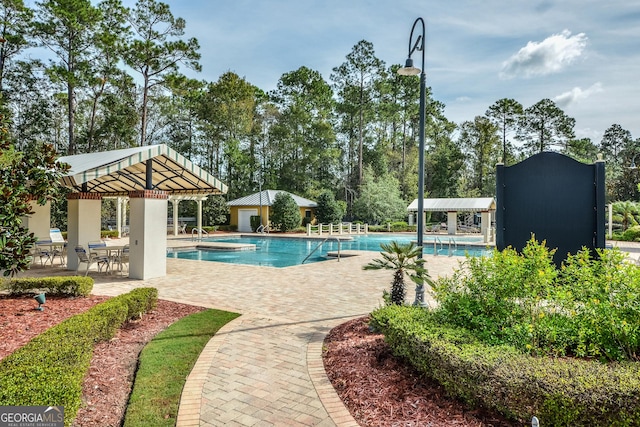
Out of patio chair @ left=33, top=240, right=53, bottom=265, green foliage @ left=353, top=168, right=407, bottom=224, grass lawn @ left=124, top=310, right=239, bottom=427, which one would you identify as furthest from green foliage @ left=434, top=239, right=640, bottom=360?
green foliage @ left=353, top=168, right=407, bottom=224

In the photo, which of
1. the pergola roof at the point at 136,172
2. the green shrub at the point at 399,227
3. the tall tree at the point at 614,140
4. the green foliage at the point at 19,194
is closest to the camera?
the green foliage at the point at 19,194

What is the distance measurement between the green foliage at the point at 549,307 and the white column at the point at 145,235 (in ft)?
26.9

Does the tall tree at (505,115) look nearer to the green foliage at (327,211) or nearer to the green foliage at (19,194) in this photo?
the green foliage at (327,211)

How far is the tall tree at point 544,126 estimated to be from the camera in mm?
42312

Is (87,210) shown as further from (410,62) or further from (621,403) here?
(621,403)

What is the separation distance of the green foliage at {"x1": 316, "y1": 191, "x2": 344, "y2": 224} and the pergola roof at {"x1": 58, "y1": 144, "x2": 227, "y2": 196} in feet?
64.8

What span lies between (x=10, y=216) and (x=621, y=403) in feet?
18.5

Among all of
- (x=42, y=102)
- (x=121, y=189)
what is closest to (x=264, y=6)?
(x=121, y=189)

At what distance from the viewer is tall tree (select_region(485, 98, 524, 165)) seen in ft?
138

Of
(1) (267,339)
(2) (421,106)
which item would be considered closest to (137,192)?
(1) (267,339)

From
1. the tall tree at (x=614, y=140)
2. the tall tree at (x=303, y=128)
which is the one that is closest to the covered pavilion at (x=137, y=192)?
the tall tree at (x=303, y=128)

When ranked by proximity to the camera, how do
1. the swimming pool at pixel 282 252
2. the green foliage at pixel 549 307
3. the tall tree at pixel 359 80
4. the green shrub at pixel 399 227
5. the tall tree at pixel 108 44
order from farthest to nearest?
the tall tree at pixel 359 80, the green shrub at pixel 399 227, the tall tree at pixel 108 44, the swimming pool at pixel 282 252, the green foliage at pixel 549 307

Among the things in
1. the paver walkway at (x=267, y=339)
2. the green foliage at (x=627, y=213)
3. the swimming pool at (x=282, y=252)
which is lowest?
the swimming pool at (x=282, y=252)

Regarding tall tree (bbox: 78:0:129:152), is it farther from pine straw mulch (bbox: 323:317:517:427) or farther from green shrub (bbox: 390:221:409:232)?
pine straw mulch (bbox: 323:317:517:427)
